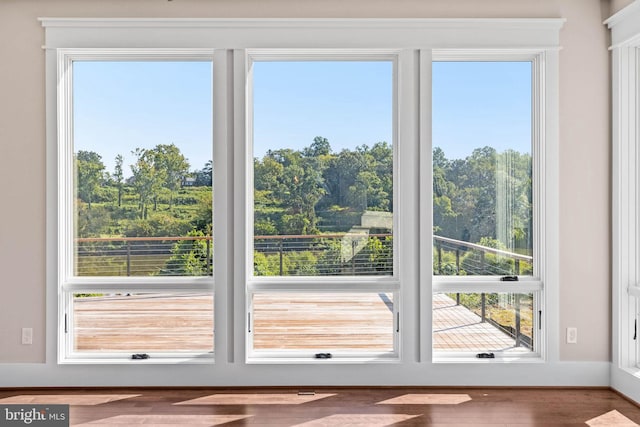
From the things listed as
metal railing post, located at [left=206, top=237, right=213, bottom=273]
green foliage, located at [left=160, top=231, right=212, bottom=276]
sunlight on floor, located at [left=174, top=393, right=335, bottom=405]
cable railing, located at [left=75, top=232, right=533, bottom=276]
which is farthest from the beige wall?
sunlight on floor, located at [left=174, top=393, right=335, bottom=405]

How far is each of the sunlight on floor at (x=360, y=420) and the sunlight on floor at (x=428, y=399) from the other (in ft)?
0.66

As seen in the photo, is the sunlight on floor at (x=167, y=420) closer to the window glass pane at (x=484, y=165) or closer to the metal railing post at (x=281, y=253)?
the metal railing post at (x=281, y=253)

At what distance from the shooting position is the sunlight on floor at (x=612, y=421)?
9.20 ft

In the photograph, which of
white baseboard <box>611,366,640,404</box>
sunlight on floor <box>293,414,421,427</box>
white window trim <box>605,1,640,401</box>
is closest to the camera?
→ sunlight on floor <box>293,414,421,427</box>

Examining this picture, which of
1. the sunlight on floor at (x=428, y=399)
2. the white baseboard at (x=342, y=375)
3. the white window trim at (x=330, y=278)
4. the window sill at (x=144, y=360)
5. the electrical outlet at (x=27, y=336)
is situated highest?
the white window trim at (x=330, y=278)

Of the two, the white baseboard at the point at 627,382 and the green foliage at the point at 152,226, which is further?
the green foliage at the point at 152,226

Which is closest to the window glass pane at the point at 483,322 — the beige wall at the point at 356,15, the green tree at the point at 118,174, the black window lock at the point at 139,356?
the beige wall at the point at 356,15

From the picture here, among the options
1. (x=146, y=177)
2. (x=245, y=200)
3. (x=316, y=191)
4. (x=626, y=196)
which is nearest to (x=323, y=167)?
(x=316, y=191)

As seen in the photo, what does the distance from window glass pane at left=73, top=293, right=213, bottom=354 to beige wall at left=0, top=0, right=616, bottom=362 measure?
275mm

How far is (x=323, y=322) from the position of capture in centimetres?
347

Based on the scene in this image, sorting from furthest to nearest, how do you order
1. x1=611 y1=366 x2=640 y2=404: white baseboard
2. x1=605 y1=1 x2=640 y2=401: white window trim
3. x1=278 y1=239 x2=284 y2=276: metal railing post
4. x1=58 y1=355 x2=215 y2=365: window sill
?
1. x1=278 y1=239 x2=284 y2=276: metal railing post
2. x1=58 y1=355 x2=215 y2=365: window sill
3. x1=605 y1=1 x2=640 y2=401: white window trim
4. x1=611 y1=366 x2=640 y2=404: white baseboard

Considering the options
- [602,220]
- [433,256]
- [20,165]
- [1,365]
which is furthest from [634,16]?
[1,365]

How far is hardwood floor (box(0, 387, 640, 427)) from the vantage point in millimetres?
2836

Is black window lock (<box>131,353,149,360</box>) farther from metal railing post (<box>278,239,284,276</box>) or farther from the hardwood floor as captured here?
metal railing post (<box>278,239,284,276</box>)
